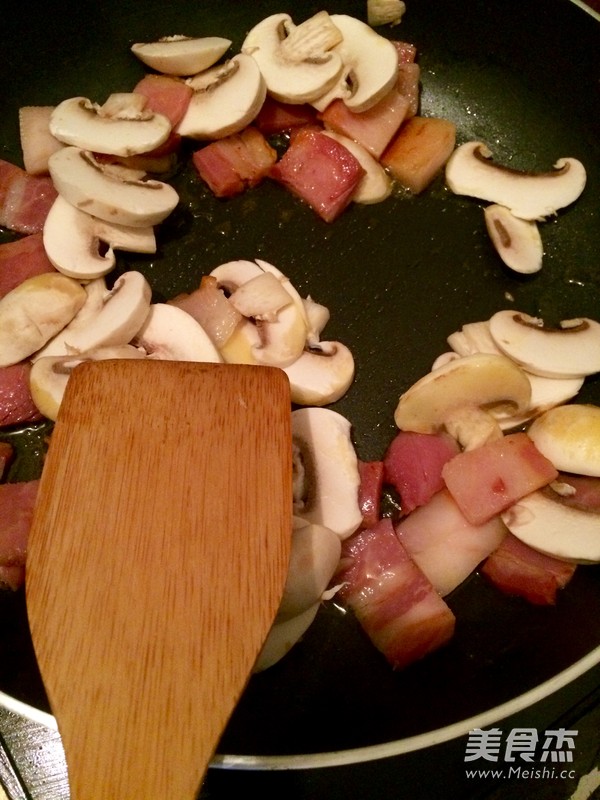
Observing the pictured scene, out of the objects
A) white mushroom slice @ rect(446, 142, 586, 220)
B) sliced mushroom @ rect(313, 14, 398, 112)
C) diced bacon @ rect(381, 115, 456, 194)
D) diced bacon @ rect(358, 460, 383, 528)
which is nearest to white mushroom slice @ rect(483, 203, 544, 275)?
white mushroom slice @ rect(446, 142, 586, 220)

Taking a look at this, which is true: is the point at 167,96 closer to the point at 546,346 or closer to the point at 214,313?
the point at 214,313

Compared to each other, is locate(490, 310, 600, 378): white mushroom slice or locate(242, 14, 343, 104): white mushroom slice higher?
locate(242, 14, 343, 104): white mushroom slice

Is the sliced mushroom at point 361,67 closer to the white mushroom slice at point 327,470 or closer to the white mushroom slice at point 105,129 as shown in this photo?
the white mushroom slice at point 105,129

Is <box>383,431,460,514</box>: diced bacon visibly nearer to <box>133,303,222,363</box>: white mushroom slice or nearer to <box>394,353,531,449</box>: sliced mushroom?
<box>394,353,531,449</box>: sliced mushroom

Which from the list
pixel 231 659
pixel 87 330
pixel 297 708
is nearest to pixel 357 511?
pixel 297 708

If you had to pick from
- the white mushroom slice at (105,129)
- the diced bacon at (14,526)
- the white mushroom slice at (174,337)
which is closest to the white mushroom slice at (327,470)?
the white mushroom slice at (174,337)

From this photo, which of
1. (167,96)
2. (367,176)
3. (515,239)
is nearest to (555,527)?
(515,239)

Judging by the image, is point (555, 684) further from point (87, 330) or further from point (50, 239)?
point (50, 239)
